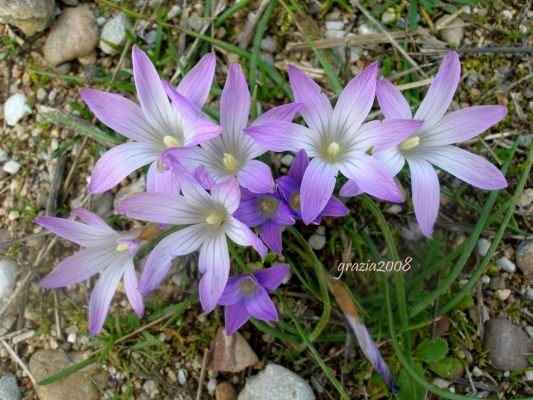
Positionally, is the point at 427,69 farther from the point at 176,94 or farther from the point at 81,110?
the point at 81,110

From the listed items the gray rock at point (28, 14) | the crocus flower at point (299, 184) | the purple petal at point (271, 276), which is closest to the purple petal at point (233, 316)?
the purple petal at point (271, 276)

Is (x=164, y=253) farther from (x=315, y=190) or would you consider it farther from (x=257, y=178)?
(x=315, y=190)

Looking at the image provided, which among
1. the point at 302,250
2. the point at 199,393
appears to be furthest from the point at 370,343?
the point at 199,393

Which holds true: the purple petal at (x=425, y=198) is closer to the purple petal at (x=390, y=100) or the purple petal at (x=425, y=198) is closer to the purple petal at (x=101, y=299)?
the purple petal at (x=390, y=100)

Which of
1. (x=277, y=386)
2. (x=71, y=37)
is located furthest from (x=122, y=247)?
(x=71, y=37)

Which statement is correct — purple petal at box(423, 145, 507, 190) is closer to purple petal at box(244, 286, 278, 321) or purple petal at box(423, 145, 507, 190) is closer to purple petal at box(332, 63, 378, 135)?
purple petal at box(332, 63, 378, 135)
